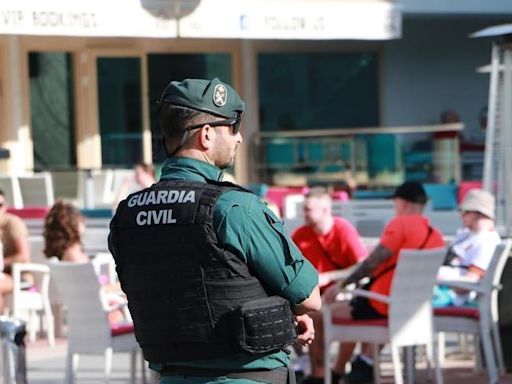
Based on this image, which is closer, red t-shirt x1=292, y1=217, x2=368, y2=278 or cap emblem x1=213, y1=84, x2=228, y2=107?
cap emblem x1=213, y1=84, x2=228, y2=107

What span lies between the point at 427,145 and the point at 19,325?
1305 centimetres

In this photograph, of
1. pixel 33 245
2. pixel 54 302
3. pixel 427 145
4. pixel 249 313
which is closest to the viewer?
pixel 249 313

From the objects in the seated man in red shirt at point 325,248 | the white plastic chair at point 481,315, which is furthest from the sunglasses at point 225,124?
the white plastic chair at point 481,315

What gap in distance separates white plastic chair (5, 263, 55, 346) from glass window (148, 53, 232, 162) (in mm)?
9829

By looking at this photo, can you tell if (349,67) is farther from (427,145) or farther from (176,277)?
(176,277)

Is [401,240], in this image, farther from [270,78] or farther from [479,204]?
[270,78]

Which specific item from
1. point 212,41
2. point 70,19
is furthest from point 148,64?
point 70,19


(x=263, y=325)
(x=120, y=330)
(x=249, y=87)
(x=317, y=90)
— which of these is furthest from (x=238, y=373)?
(x=317, y=90)

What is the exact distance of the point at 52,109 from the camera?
2064 centimetres

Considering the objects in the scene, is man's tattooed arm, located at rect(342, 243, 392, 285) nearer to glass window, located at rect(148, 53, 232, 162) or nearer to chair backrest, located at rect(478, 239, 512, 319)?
chair backrest, located at rect(478, 239, 512, 319)

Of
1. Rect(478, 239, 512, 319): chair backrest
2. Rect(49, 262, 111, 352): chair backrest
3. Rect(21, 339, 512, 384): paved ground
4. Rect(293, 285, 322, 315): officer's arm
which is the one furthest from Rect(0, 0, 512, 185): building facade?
Rect(293, 285, 322, 315): officer's arm

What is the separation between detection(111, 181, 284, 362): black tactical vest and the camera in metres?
3.84

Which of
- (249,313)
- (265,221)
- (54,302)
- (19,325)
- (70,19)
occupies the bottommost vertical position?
(54,302)

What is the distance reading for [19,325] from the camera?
243 inches
